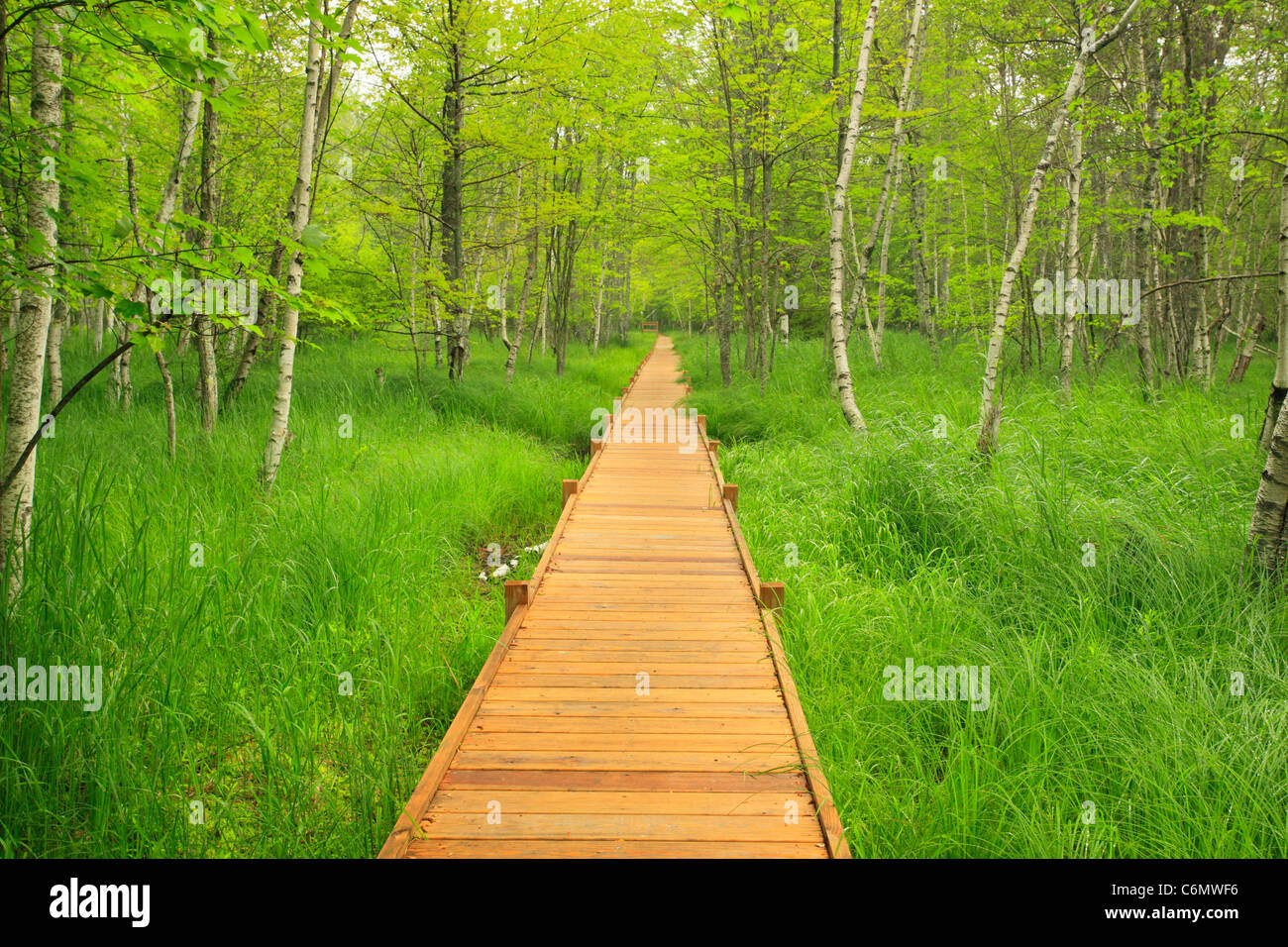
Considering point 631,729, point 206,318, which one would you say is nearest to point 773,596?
point 631,729

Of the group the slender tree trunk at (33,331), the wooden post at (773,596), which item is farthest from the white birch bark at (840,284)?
the slender tree trunk at (33,331)

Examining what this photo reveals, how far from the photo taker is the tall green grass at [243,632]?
2793 mm

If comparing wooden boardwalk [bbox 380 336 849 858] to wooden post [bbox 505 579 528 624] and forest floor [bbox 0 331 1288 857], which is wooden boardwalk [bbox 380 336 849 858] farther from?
forest floor [bbox 0 331 1288 857]

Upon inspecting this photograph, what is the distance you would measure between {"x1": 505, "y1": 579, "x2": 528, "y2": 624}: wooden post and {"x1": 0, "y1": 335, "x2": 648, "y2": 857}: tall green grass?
0.25 meters

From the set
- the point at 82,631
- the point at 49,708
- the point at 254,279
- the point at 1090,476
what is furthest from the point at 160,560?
the point at 1090,476

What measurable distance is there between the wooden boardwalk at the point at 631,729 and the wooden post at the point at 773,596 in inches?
0.6

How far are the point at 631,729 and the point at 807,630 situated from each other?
5.20 feet

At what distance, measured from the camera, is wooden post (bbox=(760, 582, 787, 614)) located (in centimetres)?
479

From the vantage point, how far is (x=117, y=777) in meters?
2.80

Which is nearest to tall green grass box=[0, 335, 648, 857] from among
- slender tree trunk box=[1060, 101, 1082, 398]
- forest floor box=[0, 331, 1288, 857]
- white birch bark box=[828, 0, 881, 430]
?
forest floor box=[0, 331, 1288, 857]

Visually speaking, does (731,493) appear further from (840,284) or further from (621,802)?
(621,802)

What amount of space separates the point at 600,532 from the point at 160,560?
3.64 m

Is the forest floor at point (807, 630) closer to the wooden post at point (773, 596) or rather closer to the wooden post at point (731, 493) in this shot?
the wooden post at point (773, 596)
